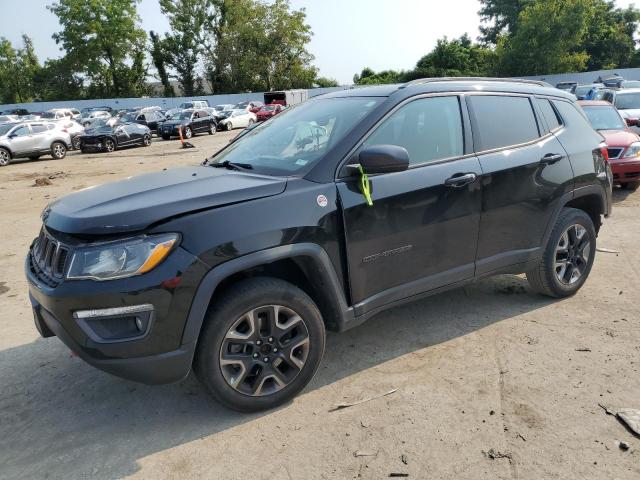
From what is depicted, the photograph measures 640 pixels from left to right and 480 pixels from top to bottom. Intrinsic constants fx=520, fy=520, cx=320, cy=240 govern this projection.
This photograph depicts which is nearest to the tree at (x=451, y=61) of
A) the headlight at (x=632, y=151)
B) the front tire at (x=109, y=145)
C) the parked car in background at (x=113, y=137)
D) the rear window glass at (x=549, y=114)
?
the parked car in background at (x=113, y=137)

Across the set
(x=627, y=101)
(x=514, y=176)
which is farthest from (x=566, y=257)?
(x=627, y=101)

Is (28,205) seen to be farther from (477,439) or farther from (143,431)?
(477,439)

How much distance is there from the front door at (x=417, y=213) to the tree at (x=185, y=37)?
224 feet

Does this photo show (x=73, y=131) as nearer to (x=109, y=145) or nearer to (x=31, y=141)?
(x=109, y=145)

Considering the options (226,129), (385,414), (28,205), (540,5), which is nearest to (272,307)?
(385,414)

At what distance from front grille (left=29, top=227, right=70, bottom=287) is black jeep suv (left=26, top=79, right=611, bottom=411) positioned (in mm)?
16

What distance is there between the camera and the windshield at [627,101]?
13.7 m

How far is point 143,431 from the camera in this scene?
2.98 m

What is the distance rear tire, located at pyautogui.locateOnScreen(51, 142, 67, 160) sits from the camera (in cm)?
2048

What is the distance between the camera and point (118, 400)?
3299 millimetres

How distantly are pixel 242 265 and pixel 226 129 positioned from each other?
30.5 m

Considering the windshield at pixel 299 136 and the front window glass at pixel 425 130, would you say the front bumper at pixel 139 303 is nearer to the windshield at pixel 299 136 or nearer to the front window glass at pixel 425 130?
the windshield at pixel 299 136

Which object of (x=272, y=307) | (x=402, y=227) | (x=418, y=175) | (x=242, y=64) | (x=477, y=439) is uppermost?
(x=242, y=64)

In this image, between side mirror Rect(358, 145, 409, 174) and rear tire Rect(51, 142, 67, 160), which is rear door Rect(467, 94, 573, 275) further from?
rear tire Rect(51, 142, 67, 160)
